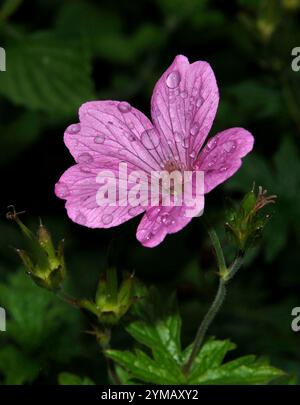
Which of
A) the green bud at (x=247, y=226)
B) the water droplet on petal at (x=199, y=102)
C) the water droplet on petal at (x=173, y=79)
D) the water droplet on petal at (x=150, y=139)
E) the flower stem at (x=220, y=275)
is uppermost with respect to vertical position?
the water droplet on petal at (x=173, y=79)

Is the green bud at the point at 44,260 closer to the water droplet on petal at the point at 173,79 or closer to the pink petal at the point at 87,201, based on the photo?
the pink petal at the point at 87,201

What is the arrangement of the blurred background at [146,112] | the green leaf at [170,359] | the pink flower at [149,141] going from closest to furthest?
the pink flower at [149,141] < the green leaf at [170,359] < the blurred background at [146,112]

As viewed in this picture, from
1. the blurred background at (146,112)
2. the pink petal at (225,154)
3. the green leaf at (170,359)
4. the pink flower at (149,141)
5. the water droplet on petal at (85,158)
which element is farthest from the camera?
the blurred background at (146,112)

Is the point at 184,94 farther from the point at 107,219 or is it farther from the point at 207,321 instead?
the point at 207,321

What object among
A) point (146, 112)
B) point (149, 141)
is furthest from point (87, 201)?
point (146, 112)

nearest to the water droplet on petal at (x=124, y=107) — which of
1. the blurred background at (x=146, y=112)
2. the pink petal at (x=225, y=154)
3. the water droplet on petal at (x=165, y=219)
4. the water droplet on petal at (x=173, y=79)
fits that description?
the water droplet on petal at (x=173, y=79)

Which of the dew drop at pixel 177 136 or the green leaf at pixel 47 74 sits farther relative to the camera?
the green leaf at pixel 47 74
